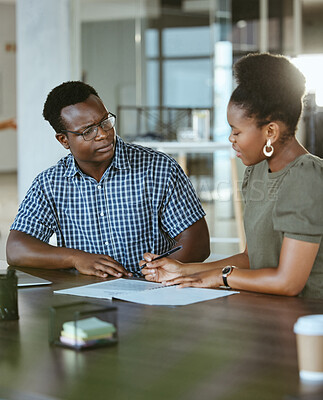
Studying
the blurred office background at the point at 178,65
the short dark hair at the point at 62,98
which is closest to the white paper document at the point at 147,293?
the short dark hair at the point at 62,98

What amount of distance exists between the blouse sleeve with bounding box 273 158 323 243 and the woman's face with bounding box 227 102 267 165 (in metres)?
0.11

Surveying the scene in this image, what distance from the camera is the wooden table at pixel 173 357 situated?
3.35ft

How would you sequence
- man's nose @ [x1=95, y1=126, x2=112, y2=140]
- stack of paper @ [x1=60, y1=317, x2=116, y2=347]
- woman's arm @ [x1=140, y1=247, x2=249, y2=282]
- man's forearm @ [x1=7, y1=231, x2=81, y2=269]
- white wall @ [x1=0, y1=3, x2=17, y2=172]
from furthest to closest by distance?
white wall @ [x1=0, y1=3, x2=17, y2=172] < man's nose @ [x1=95, y1=126, x2=112, y2=140] < man's forearm @ [x1=7, y1=231, x2=81, y2=269] < woman's arm @ [x1=140, y1=247, x2=249, y2=282] < stack of paper @ [x1=60, y1=317, x2=116, y2=347]

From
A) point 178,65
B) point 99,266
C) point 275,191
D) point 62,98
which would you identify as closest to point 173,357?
point 275,191

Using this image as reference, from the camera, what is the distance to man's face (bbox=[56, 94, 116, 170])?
239 centimetres

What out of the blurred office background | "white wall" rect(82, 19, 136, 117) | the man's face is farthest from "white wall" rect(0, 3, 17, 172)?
the man's face

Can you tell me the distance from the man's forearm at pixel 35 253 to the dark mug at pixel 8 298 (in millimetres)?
664

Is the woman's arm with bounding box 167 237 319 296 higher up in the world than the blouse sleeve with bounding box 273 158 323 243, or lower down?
lower down

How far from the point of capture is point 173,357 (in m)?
1.19

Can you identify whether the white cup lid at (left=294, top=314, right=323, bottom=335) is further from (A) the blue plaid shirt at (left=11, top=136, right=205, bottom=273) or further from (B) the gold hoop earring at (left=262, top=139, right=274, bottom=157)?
(A) the blue plaid shirt at (left=11, top=136, right=205, bottom=273)

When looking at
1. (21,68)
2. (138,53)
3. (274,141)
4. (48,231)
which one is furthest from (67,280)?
(138,53)

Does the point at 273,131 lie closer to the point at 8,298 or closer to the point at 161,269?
the point at 161,269

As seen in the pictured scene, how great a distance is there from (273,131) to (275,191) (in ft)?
0.53

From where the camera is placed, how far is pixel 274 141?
1759mm
